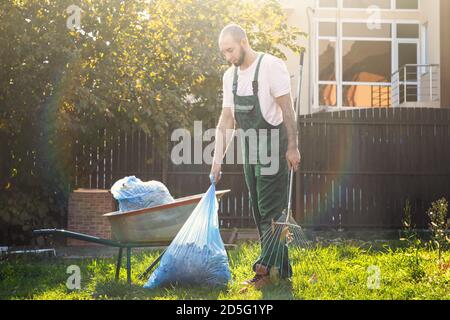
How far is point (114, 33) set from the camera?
388 inches

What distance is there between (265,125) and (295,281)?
3.98 ft

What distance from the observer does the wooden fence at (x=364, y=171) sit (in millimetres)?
11875

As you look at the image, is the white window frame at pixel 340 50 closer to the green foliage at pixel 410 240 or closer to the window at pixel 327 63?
the window at pixel 327 63

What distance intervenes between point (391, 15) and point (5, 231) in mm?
12635

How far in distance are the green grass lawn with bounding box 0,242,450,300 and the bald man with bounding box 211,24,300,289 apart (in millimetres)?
286

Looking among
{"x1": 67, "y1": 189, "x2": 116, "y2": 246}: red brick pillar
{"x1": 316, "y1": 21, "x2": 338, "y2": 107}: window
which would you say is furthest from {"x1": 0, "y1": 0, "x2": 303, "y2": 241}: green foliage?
{"x1": 316, "y1": 21, "x2": 338, "y2": 107}: window

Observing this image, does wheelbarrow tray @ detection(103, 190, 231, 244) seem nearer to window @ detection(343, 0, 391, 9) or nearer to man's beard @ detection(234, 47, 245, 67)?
man's beard @ detection(234, 47, 245, 67)

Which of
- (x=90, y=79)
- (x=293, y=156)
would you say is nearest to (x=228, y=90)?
(x=293, y=156)

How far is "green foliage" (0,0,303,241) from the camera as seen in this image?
9.36m

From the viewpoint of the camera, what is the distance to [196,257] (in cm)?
551

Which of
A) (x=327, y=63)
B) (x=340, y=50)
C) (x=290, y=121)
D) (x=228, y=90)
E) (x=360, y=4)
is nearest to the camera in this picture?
(x=290, y=121)

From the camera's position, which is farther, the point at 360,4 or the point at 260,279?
the point at 360,4

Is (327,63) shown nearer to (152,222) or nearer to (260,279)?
(152,222)
